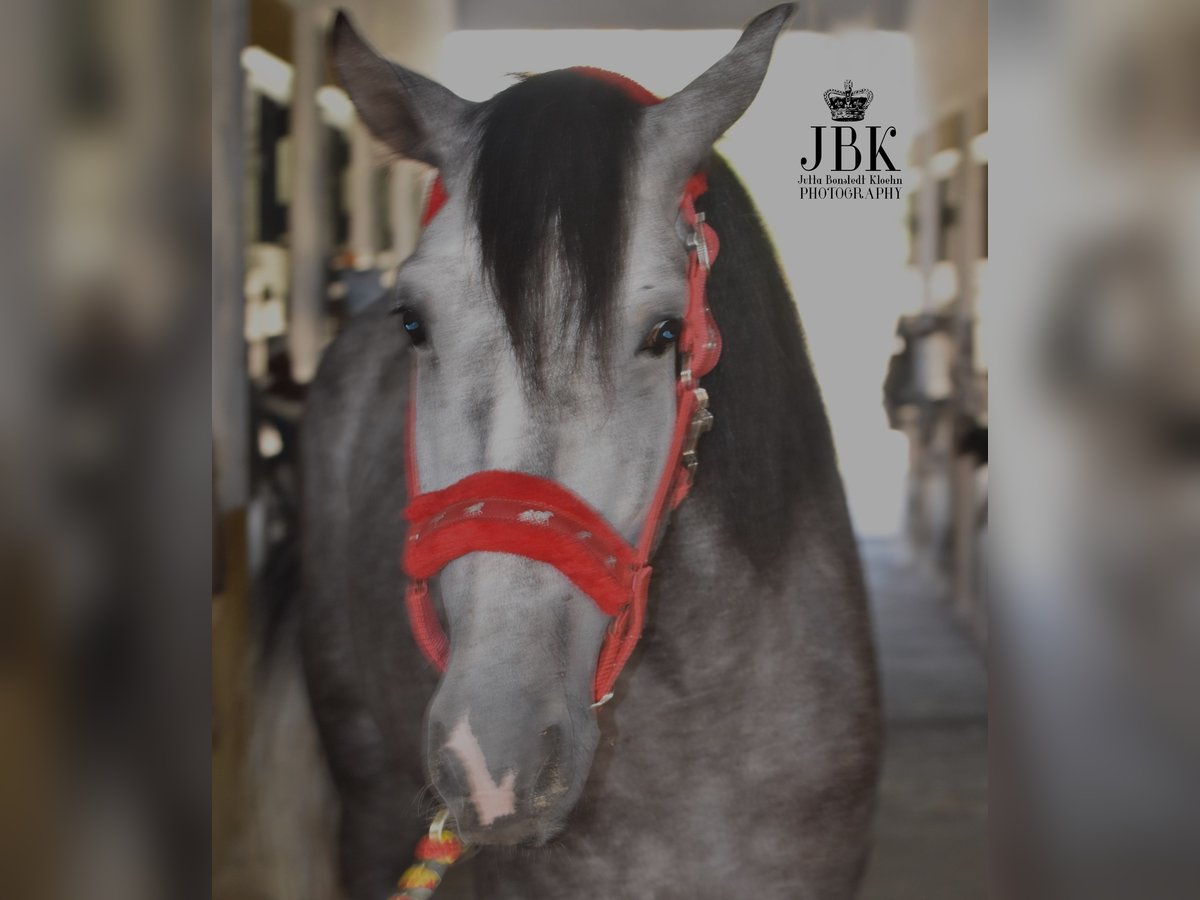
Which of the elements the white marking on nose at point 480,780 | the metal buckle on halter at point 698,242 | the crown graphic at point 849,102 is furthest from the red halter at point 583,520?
the crown graphic at point 849,102

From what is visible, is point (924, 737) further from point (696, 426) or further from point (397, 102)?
point (397, 102)

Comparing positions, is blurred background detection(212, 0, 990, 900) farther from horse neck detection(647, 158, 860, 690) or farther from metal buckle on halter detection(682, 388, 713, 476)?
metal buckle on halter detection(682, 388, 713, 476)

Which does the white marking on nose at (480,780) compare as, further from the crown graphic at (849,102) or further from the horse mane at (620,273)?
the crown graphic at (849,102)

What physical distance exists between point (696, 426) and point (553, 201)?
9.2 inches

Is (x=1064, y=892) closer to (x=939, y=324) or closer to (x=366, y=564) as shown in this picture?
(x=939, y=324)

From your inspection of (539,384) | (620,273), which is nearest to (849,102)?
(620,273)

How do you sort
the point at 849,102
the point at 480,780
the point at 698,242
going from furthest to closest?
the point at 849,102 < the point at 698,242 < the point at 480,780

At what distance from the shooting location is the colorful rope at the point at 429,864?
1.08 meters

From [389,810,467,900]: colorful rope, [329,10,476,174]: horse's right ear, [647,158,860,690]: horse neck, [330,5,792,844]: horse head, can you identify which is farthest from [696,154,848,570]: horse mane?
[389,810,467,900]: colorful rope

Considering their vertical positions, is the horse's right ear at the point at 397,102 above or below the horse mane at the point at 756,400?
above

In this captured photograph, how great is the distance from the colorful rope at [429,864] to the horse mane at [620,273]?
0.47 meters

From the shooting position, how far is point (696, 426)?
2.86ft

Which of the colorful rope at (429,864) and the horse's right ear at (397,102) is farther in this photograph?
the colorful rope at (429,864)

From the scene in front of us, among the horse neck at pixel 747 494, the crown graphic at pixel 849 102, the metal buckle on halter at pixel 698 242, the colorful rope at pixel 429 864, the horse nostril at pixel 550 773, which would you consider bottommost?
the colorful rope at pixel 429 864
